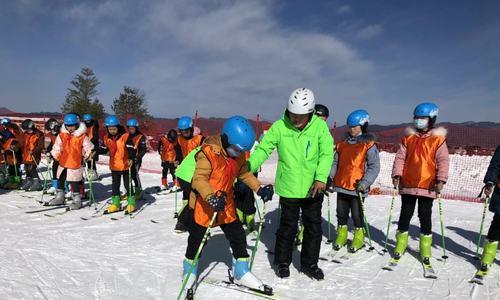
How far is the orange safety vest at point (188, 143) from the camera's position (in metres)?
7.21

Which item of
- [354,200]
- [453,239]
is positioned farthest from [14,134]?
[453,239]

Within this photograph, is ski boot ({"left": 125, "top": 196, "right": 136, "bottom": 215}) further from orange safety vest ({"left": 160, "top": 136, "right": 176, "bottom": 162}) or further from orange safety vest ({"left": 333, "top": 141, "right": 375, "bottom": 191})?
orange safety vest ({"left": 333, "top": 141, "right": 375, "bottom": 191})

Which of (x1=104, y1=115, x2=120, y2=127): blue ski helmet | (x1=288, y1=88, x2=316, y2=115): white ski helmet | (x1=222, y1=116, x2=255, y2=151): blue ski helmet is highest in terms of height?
(x1=288, y1=88, x2=316, y2=115): white ski helmet

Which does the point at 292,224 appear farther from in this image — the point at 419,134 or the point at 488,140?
the point at 488,140

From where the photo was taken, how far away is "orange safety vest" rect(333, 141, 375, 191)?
5039 mm

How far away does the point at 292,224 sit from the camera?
4.29 m

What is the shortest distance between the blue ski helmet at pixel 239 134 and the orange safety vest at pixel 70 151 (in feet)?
16.3

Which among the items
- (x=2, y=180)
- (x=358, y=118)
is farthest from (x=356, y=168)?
(x=2, y=180)

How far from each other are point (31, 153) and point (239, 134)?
8.38m

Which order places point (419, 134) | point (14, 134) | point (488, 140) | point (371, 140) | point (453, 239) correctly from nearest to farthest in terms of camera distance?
point (419, 134), point (371, 140), point (453, 239), point (14, 134), point (488, 140)

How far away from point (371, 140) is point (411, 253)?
184cm

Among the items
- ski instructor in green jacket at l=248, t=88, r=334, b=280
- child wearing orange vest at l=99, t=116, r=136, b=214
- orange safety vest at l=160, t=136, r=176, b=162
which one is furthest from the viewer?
orange safety vest at l=160, t=136, r=176, b=162

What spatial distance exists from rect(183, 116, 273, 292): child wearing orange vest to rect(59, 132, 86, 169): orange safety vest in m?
4.62

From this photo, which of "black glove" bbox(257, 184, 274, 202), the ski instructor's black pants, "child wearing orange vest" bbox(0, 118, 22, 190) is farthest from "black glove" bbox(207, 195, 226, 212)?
"child wearing orange vest" bbox(0, 118, 22, 190)
